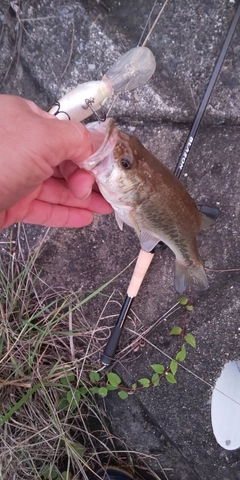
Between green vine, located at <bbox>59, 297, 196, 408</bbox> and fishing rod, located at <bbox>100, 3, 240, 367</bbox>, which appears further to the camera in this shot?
green vine, located at <bbox>59, 297, 196, 408</bbox>

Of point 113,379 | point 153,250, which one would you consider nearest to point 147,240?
point 153,250

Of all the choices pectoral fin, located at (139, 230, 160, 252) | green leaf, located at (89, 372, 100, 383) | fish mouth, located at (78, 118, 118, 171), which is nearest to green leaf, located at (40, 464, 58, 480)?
green leaf, located at (89, 372, 100, 383)

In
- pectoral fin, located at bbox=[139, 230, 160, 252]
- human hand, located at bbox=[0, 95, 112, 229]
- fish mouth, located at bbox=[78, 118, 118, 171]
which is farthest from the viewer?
pectoral fin, located at bbox=[139, 230, 160, 252]

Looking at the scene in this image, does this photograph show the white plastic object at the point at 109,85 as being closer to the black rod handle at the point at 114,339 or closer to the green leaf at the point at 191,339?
the black rod handle at the point at 114,339

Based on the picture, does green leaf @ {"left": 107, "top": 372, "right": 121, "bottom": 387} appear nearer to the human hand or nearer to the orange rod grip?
the orange rod grip

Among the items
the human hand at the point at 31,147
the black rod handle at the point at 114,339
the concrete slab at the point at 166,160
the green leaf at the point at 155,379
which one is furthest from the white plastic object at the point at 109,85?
the green leaf at the point at 155,379

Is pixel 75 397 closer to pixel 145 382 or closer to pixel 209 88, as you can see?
pixel 145 382

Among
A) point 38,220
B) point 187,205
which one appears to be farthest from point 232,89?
point 38,220
